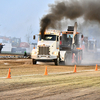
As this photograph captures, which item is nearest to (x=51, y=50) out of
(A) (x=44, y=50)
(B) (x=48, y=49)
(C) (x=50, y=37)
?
(B) (x=48, y=49)

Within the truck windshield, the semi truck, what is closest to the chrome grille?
the semi truck

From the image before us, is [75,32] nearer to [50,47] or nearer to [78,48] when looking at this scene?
[78,48]

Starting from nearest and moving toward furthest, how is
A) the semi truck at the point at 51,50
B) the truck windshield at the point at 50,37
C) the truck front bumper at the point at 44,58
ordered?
the truck front bumper at the point at 44,58
the semi truck at the point at 51,50
the truck windshield at the point at 50,37

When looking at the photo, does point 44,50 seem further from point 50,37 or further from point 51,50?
point 50,37

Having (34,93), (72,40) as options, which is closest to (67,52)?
(72,40)

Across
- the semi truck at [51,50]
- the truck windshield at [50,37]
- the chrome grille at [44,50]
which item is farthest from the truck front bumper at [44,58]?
the truck windshield at [50,37]

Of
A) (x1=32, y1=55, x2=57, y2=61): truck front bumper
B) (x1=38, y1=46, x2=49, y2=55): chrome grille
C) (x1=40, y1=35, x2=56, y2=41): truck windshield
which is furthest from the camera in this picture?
(x1=40, y1=35, x2=56, y2=41): truck windshield

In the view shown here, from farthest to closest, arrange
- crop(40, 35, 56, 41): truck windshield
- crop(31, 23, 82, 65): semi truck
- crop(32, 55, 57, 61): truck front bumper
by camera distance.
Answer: crop(40, 35, 56, 41): truck windshield < crop(31, 23, 82, 65): semi truck < crop(32, 55, 57, 61): truck front bumper

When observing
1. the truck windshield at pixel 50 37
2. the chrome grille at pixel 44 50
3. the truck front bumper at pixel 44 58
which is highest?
the truck windshield at pixel 50 37

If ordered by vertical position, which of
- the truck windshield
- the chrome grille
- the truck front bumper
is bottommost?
the truck front bumper

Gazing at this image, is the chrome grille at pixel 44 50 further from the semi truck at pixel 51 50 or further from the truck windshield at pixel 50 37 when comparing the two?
the truck windshield at pixel 50 37

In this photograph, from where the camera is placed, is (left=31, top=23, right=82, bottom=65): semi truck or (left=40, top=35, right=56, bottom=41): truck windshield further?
(left=40, top=35, right=56, bottom=41): truck windshield

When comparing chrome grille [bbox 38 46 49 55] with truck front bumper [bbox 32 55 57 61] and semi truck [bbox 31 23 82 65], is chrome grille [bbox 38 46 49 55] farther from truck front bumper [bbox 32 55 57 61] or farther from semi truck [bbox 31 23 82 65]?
truck front bumper [bbox 32 55 57 61]

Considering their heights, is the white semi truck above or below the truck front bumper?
above
